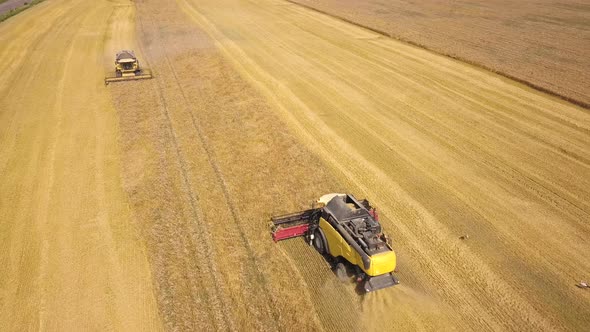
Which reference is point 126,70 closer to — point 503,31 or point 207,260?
point 207,260

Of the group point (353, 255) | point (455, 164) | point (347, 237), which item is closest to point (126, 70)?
point (455, 164)

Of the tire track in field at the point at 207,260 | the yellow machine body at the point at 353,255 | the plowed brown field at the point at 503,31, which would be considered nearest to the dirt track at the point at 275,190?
the tire track in field at the point at 207,260

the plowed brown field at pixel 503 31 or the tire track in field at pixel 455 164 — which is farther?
the plowed brown field at pixel 503 31

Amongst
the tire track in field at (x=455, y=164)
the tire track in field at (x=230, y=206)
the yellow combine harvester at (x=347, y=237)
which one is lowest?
the tire track in field at (x=455, y=164)

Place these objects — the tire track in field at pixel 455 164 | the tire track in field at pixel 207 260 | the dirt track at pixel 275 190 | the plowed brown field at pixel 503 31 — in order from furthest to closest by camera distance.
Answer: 1. the plowed brown field at pixel 503 31
2. the tire track in field at pixel 455 164
3. the dirt track at pixel 275 190
4. the tire track in field at pixel 207 260

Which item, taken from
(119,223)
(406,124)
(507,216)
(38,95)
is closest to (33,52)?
(38,95)

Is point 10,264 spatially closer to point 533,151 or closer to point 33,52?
point 533,151

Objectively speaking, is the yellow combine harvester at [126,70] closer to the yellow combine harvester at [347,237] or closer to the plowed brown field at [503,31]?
the yellow combine harvester at [347,237]
